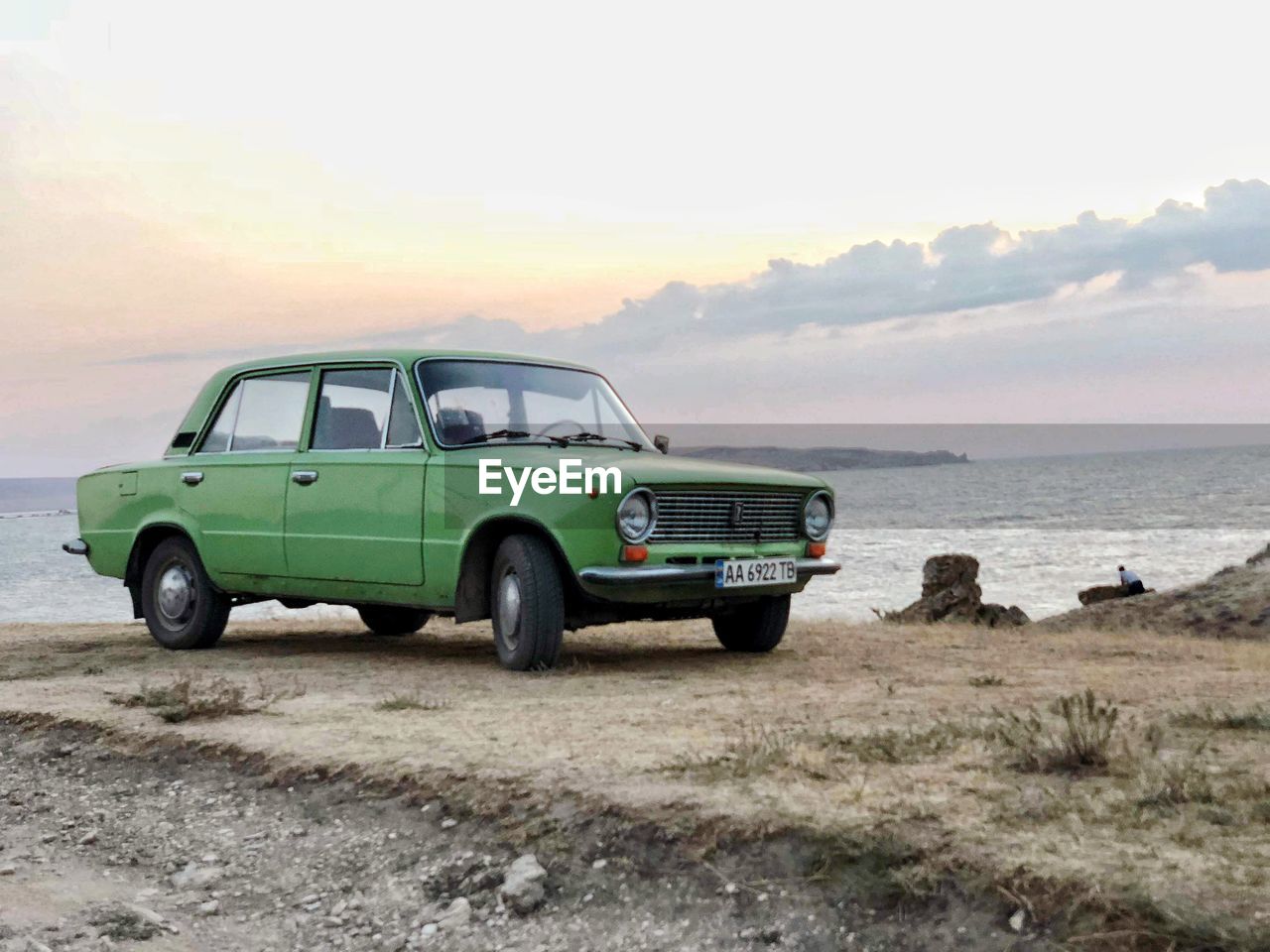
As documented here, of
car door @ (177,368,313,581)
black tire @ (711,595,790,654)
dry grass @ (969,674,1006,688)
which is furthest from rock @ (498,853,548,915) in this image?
car door @ (177,368,313,581)

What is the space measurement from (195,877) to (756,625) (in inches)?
201

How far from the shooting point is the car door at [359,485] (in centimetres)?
775

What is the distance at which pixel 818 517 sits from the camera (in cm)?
816

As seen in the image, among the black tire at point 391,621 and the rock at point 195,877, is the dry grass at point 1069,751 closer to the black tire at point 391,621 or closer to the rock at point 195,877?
the rock at point 195,877

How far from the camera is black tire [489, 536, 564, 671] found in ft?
23.3

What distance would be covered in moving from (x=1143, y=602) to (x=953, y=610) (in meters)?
1.94

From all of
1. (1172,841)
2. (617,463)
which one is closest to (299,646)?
(617,463)

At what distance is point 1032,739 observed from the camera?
452 cm

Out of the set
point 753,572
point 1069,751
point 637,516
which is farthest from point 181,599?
point 1069,751

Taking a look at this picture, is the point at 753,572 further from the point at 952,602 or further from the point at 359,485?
the point at 952,602

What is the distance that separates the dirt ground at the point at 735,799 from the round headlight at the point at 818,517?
1069 millimetres

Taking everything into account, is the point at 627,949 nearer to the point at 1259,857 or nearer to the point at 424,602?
the point at 1259,857

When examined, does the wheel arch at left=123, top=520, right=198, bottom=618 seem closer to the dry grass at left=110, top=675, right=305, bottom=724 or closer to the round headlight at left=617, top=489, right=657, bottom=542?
the dry grass at left=110, top=675, right=305, bottom=724

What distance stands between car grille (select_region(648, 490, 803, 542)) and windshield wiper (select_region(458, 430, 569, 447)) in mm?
990
